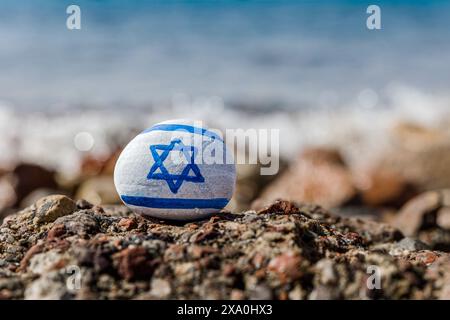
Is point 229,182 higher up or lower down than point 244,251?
higher up

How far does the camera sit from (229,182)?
5.40 meters

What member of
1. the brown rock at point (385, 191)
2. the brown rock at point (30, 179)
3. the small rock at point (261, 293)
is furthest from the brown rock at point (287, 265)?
the brown rock at point (30, 179)

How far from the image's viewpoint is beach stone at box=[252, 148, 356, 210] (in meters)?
12.9

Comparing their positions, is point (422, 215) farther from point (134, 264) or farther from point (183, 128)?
point (134, 264)

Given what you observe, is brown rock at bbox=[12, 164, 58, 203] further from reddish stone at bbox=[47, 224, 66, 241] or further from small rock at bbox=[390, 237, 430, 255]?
small rock at bbox=[390, 237, 430, 255]

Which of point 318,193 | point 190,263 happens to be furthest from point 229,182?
point 318,193

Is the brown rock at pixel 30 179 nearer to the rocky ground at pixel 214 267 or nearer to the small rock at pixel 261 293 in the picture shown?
the rocky ground at pixel 214 267

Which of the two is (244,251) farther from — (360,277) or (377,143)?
(377,143)

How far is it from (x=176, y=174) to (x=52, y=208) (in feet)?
4.30

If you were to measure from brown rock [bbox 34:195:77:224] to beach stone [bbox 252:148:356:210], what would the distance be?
7.15 metres

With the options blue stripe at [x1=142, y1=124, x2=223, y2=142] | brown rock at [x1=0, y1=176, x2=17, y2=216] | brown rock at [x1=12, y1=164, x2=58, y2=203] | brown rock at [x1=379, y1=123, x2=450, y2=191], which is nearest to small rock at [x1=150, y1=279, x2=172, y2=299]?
blue stripe at [x1=142, y1=124, x2=223, y2=142]

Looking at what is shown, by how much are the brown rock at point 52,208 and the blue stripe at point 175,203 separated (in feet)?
2.30
